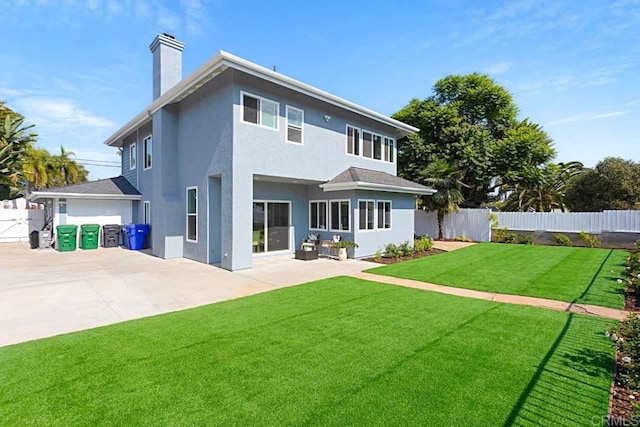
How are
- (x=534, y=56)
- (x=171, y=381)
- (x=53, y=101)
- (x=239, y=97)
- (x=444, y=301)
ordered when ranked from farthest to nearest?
(x=53, y=101), (x=534, y=56), (x=239, y=97), (x=444, y=301), (x=171, y=381)

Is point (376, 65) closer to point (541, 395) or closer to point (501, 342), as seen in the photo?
point (501, 342)

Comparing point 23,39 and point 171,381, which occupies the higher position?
point 23,39

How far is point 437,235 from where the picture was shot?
2162cm

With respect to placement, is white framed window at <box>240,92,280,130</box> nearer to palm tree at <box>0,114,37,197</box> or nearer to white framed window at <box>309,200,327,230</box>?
white framed window at <box>309,200,327,230</box>

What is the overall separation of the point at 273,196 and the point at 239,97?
4.42 m

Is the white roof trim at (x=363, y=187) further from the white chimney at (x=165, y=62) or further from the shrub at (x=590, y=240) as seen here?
the shrub at (x=590, y=240)

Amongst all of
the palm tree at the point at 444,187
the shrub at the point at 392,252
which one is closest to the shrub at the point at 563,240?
the palm tree at the point at 444,187

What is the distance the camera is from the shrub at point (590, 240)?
16234 mm

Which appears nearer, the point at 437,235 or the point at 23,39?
the point at 23,39

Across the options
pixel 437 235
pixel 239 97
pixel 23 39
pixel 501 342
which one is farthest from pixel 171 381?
pixel 437 235

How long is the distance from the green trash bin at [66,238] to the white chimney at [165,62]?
7.28m

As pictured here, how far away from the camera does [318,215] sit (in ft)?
47.1

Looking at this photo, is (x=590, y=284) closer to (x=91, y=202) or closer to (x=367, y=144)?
(x=367, y=144)

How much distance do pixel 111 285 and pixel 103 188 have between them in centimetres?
1098
